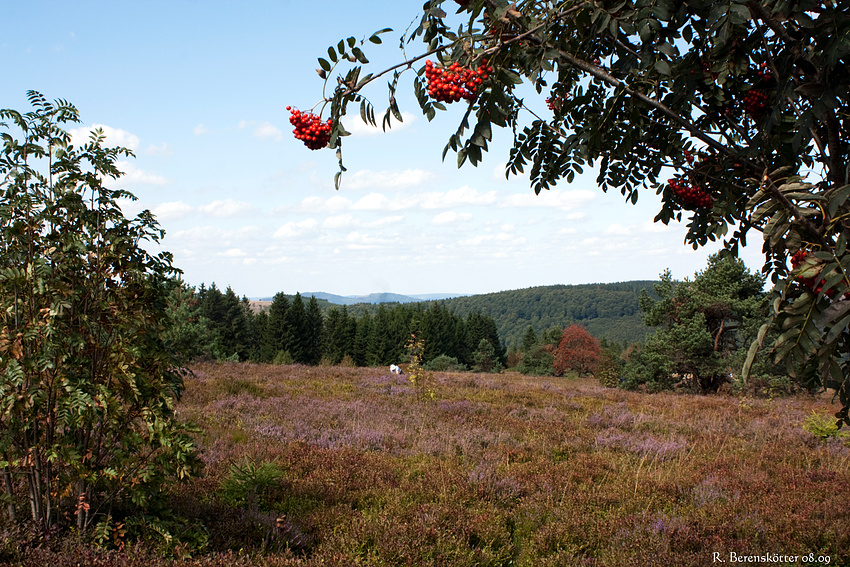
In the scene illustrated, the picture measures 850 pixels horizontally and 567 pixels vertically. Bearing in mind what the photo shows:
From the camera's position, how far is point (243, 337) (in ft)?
213

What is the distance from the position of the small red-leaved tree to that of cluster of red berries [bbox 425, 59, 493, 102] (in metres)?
68.3

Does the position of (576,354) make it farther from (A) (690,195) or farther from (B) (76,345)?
(B) (76,345)

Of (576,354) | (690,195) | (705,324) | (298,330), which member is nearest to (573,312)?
(576,354)

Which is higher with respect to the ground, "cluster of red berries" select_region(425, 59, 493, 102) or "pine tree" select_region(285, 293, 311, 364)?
"cluster of red berries" select_region(425, 59, 493, 102)

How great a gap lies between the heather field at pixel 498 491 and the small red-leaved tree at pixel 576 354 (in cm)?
→ 5829

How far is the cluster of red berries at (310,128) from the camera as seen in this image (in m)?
2.35

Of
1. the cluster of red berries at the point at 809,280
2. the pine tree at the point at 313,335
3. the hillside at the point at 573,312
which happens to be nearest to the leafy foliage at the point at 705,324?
the cluster of red berries at the point at 809,280

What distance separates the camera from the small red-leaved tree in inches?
2635

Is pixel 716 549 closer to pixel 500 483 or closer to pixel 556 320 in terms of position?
pixel 500 483

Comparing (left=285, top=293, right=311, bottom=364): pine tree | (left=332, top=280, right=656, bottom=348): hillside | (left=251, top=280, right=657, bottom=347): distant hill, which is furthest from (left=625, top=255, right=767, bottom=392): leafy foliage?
(left=251, top=280, right=657, bottom=347): distant hill

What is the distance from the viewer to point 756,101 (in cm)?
272

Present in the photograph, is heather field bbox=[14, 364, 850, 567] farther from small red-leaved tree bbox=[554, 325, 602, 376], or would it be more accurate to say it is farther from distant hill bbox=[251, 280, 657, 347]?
distant hill bbox=[251, 280, 657, 347]

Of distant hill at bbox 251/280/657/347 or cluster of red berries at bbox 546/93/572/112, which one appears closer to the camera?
cluster of red berries at bbox 546/93/572/112

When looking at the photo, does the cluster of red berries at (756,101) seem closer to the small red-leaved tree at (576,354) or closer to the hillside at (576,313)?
the small red-leaved tree at (576,354)
